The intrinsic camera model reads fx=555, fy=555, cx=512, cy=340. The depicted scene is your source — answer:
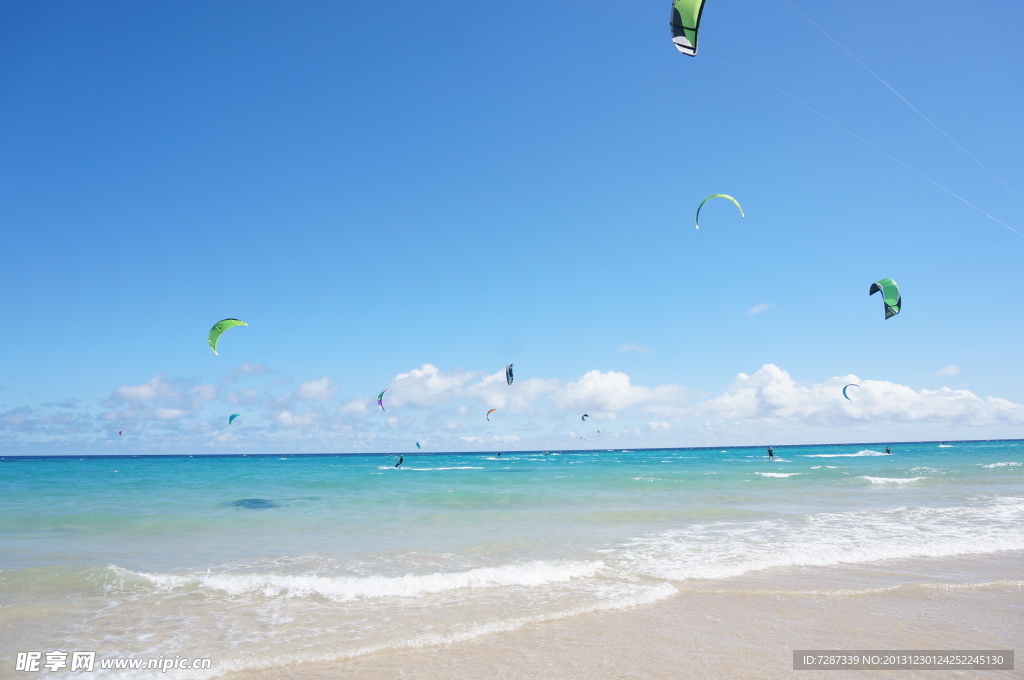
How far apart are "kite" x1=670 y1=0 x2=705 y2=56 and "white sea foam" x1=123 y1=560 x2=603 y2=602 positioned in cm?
757

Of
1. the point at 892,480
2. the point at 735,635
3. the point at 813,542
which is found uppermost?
the point at 735,635

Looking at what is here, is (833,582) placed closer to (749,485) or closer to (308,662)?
(308,662)

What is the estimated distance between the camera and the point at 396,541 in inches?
421

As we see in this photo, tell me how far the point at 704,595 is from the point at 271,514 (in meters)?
12.4

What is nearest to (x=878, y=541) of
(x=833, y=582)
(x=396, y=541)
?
(x=833, y=582)

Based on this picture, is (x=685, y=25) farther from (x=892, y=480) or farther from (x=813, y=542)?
(x=892, y=480)

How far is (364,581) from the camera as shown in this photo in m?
7.38

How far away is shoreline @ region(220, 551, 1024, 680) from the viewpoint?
4500 mm

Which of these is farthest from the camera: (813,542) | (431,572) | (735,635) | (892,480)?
(892,480)

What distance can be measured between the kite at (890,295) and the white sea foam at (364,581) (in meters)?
11.3

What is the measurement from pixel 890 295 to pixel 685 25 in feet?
34.3

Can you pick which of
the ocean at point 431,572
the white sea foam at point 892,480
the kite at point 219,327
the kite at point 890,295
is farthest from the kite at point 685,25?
the white sea foam at point 892,480

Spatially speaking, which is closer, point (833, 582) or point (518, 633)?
point (518, 633)

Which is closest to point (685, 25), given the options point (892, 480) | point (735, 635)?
point (735, 635)
